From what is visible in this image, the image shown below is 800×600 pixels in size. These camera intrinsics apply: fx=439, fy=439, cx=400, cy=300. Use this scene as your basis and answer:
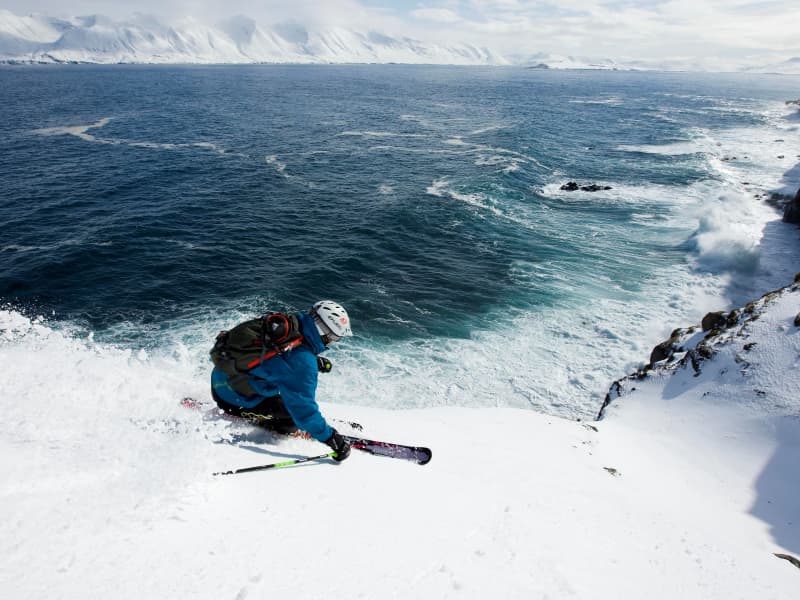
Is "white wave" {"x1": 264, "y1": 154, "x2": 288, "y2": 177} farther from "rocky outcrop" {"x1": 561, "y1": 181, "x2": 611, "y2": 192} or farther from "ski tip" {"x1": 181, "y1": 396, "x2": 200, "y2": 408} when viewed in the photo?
"ski tip" {"x1": 181, "y1": 396, "x2": 200, "y2": 408}

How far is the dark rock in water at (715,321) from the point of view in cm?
1777

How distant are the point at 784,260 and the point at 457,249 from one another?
2267cm

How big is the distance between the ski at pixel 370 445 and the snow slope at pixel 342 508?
0.67ft

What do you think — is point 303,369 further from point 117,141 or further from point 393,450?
point 117,141

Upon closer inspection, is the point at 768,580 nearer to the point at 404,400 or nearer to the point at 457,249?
the point at 404,400

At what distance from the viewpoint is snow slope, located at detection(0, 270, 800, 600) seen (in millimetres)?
4492

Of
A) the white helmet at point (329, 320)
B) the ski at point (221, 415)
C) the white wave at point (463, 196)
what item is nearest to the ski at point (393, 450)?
the ski at point (221, 415)

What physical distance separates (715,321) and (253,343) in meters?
19.5

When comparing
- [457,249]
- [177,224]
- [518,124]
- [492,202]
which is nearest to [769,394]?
[457,249]

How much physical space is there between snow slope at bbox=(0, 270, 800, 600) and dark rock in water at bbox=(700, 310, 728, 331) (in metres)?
6.04

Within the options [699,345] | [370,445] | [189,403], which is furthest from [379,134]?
[189,403]

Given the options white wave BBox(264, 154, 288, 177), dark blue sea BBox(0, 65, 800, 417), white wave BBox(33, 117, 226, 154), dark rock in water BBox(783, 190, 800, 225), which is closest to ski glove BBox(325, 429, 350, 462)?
dark blue sea BBox(0, 65, 800, 417)

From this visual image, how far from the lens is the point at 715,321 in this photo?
18.5m

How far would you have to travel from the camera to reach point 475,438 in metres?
11.5
